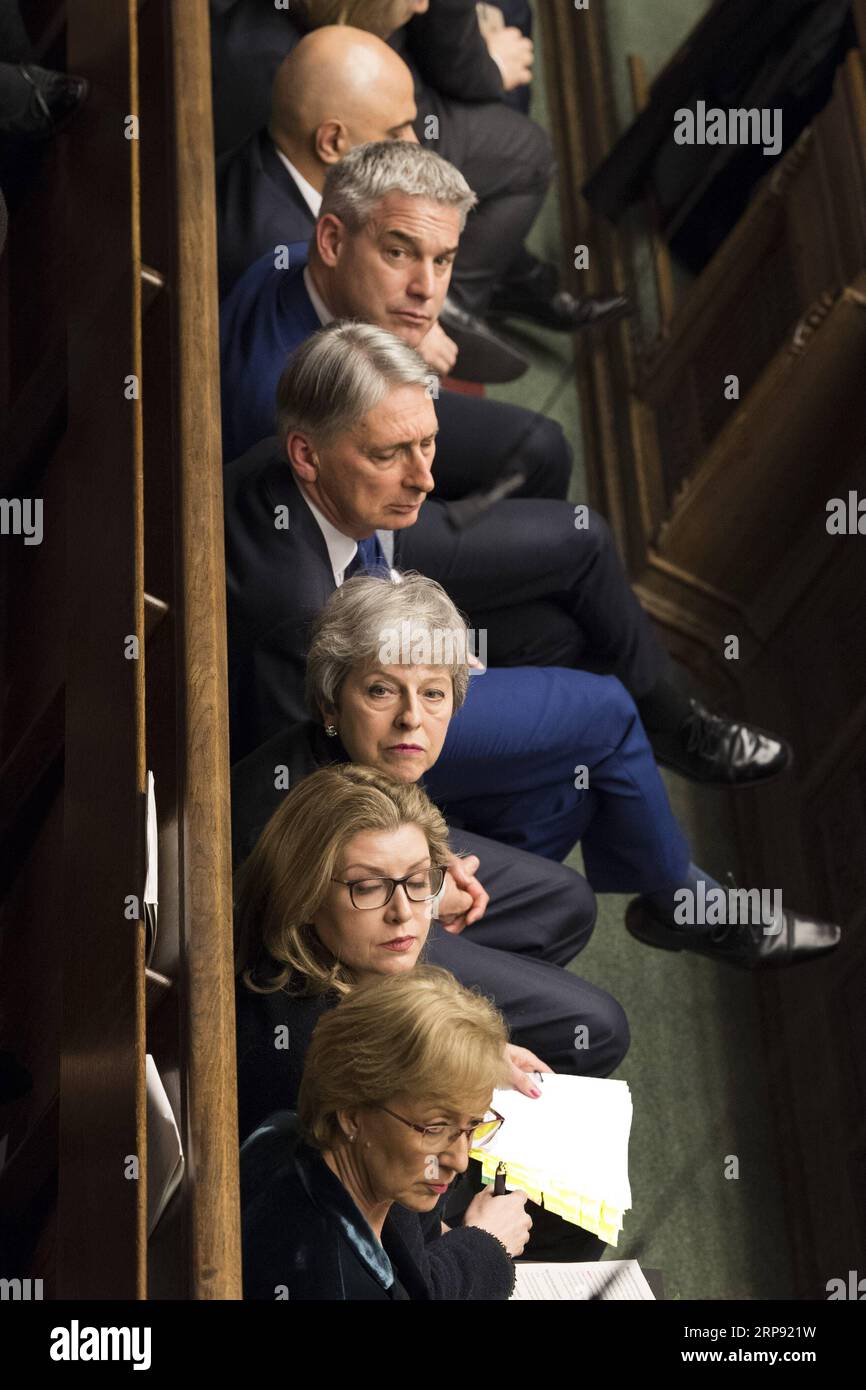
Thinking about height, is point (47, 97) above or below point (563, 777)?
above

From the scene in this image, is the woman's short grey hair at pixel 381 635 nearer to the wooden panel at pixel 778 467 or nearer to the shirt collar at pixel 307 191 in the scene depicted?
the shirt collar at pixel 307 191

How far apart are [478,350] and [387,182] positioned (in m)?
1.00

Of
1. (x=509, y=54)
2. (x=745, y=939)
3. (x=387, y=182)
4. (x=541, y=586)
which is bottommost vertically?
(x=745, y=939)

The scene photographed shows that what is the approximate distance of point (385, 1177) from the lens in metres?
2.84

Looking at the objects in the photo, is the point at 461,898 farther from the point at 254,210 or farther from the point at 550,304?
the point at 550,304

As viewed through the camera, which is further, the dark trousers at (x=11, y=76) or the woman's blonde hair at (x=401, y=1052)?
the dark trousers at (x=11, y=76)

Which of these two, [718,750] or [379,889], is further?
[718,750]

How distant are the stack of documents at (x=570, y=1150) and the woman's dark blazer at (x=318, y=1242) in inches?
9.3

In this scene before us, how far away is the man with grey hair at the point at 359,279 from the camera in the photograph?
3844 mm

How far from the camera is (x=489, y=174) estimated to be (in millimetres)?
5043

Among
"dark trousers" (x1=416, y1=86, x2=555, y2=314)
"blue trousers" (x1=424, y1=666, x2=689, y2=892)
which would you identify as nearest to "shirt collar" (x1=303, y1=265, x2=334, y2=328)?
"blue trousers" (x1=424, y1=666, x2=689, y2=892)

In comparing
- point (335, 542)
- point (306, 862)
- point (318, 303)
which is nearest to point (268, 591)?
point (335, 542)

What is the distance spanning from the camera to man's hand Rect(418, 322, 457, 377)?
4340 mm

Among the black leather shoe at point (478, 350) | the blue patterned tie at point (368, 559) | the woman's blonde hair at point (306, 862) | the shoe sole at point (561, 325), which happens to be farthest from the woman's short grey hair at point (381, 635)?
the shoe sole at point (561, 325)
